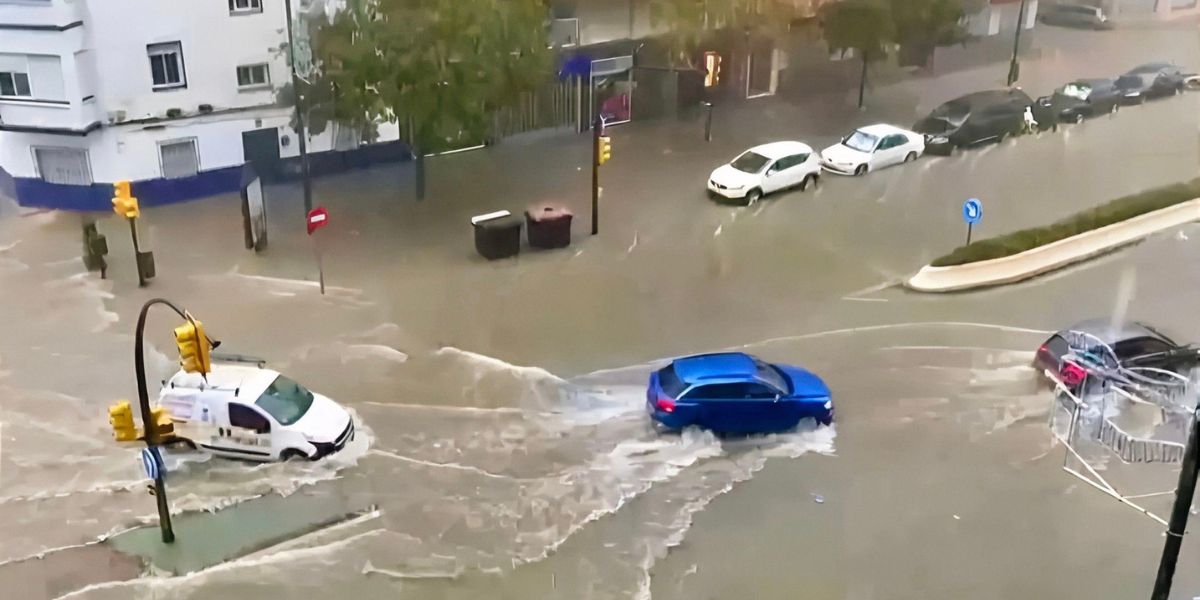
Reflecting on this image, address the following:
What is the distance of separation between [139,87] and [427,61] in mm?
4686

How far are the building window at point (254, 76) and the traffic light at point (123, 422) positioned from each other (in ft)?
31.4

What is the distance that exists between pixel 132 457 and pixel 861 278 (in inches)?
395

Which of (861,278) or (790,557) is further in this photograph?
(861,278)

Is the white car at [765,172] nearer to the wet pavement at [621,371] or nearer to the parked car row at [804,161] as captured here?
the parked car row at [804,161]

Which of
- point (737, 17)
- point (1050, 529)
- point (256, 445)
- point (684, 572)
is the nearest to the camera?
point (684, 572)

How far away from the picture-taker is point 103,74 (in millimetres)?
15203

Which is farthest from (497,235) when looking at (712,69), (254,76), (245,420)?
(712,69)

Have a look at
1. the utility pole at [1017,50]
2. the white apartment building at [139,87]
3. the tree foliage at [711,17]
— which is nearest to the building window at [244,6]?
the white apartment building at [139,87]

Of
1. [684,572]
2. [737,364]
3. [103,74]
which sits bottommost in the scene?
[684,572]

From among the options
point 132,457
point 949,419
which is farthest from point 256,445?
point 949,419

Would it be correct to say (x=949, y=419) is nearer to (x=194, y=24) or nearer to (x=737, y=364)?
(x=737, y=364)

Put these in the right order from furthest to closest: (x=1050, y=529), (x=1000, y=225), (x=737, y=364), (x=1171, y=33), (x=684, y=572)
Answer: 1. (x=1171, y=33)
2. (x=1000, y=225)
3. (x=737, y=364)
4. (x=1050, y=529)
5. (x=684, y=572)

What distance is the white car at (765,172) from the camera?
16.9 metres

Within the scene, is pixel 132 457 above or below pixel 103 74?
below
